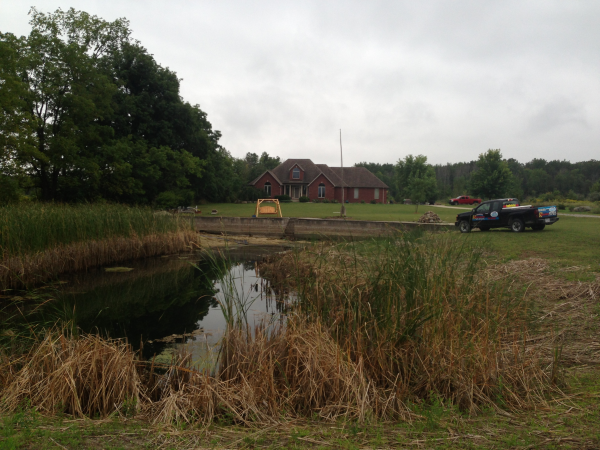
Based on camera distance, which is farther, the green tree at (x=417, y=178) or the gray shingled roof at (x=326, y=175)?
the gray shingled roof at (x=326, y=175)

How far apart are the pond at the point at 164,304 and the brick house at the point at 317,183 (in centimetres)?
4428

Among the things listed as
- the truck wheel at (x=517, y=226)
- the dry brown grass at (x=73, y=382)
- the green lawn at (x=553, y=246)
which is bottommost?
the dry brown grass at (x=73, y=382)

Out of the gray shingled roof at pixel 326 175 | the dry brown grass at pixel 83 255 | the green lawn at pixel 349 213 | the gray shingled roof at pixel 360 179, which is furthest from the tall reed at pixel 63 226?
the gray shingled roof at pixel 360 179

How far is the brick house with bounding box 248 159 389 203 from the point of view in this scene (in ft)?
195

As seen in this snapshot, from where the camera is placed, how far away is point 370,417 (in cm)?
387

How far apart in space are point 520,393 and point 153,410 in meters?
3.45

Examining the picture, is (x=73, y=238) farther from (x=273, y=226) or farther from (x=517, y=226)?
(x=517, y=226)

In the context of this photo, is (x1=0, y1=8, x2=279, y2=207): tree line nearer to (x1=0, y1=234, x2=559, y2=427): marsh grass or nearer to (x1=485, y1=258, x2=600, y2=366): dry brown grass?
(x1=0, y1=234, x2=559, y2=427): marsh grass

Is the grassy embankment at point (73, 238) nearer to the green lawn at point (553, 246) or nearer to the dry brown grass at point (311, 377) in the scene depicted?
the dry brown grass at point (311, 377)

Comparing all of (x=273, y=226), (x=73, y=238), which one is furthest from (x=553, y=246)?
(x=273, y=226)

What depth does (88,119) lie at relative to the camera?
87.0 feet

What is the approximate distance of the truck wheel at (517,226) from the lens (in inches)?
721

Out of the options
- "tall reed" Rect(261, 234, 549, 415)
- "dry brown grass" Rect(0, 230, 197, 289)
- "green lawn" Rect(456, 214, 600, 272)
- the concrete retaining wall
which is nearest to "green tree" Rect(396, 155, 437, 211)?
the concrete retaining wall

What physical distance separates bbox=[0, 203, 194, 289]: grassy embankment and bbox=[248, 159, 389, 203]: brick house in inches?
1611
